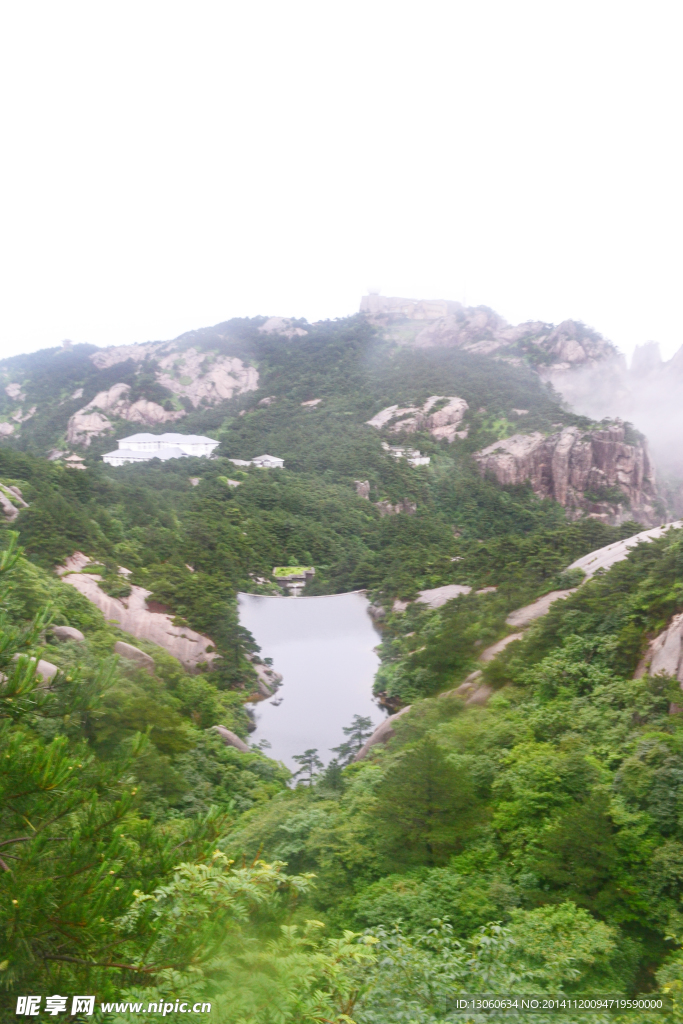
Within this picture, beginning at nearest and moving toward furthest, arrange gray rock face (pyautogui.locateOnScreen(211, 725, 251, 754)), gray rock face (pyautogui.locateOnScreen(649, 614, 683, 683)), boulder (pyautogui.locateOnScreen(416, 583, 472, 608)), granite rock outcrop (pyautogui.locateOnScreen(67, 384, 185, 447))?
gray rock face (pyautogui.locateOnScreen(649, 614, 683, 683)) < gray rock face (pyautogui.locateOnScreen(211, 725, 251, 754)) < boulder (pyautogui.locateOnScreen(416, 583, 472, 608)) < granite rock outcrop (pyautogui.locateOnScreen(67, 384, 185, 447))

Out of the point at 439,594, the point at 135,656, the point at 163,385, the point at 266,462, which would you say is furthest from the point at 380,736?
the point at 163,385

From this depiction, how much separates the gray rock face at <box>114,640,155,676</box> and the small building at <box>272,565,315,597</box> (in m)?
12.7

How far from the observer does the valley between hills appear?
11.0ft

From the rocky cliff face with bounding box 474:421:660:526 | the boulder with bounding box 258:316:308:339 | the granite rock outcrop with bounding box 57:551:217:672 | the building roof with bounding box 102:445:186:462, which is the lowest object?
the rocky cliff face with bounding box 474:421:660:526

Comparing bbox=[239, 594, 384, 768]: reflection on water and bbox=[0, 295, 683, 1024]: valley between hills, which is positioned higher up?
bbox=[0, 295, 683, 1024]: valley between hills

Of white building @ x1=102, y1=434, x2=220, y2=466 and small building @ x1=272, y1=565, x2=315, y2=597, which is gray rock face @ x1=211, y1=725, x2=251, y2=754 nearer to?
small building @ x1=272, y1=565, x2=315, y2=597

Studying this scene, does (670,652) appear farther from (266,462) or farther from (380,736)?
(266,462)

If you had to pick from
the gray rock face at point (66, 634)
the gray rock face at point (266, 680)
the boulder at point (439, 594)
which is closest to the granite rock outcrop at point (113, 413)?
the boulder at point (439, 594)

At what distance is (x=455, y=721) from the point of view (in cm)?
1139

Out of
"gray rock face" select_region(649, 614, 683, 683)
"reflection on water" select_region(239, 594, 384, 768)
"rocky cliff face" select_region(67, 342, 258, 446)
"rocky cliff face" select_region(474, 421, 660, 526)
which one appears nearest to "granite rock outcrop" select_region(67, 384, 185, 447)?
"rocky cliff face" select_region(67, 342, 258, 446)

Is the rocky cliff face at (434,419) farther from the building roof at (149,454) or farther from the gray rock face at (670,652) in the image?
the gray rock face at (670,652)

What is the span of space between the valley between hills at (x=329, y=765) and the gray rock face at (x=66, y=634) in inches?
3.5

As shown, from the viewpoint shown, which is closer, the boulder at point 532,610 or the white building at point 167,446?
the boulder at point 532,610

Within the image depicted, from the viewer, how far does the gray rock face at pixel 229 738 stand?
13.7 metres
